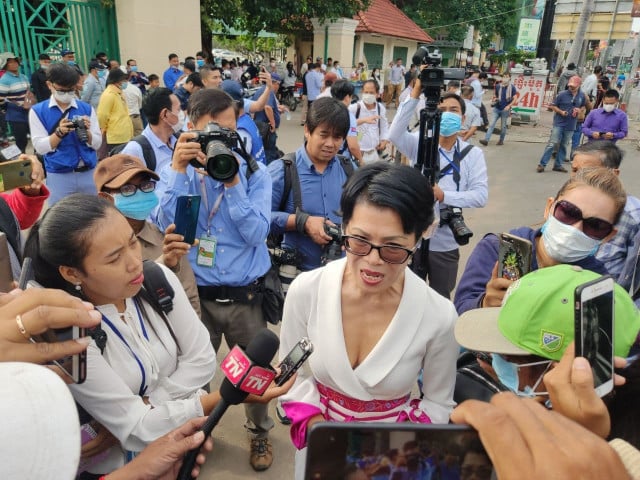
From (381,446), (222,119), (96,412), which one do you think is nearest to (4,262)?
(96,412)

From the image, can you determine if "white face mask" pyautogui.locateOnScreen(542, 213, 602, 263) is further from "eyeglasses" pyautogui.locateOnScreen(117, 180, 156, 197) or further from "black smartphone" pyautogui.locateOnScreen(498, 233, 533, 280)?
"eyeglasses" pyautogui.locateOnScreen(117, 180, 156, 197)

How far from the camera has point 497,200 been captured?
749 cm

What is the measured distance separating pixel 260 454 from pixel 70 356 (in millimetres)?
1731

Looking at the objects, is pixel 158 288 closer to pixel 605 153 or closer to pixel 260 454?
pixel 260 454

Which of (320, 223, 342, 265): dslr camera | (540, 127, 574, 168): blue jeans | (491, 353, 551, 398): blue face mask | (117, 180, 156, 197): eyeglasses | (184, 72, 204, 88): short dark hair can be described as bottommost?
(540, 127, 574, 168): blue jeans

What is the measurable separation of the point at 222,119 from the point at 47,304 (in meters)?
1.72

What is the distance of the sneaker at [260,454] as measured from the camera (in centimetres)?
256

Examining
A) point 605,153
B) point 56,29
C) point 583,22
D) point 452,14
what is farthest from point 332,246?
point 452,14

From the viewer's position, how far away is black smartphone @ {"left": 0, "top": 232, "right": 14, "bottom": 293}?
172cm

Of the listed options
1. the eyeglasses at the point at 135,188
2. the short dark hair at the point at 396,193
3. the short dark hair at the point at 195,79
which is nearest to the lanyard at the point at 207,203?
the eyeglasses at the point at 135,188

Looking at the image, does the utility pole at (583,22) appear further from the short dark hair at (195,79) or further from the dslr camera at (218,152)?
the dslr camera at (218,152)

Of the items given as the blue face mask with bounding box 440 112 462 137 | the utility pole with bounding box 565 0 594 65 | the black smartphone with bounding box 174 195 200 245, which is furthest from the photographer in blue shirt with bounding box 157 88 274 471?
the utility pole with bounding box 565 0 594 65

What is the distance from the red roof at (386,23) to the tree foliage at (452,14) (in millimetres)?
4621

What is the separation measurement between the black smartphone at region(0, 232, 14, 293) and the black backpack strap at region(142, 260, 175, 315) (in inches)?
21.6
